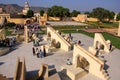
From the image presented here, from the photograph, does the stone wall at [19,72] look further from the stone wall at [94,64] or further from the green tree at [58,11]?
the green tree at [58,11]

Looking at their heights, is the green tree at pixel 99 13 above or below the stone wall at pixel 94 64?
above

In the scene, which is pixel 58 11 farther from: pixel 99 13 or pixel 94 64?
pixel 94 64

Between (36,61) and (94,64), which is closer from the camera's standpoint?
(94,64)

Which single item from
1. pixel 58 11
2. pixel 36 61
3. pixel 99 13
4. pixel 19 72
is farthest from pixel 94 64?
pixel 58 11

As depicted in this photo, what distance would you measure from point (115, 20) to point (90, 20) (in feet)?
42.3

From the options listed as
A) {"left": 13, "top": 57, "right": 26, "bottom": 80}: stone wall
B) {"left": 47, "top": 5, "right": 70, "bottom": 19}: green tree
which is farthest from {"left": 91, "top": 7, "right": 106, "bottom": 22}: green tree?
{"left": 13, "top": 57, "right": 26, "bottom": 80}: stone wall

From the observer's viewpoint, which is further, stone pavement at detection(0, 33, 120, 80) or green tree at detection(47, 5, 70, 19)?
green tree at detection(47, 5, 70, 19)

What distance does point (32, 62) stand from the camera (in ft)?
50.0

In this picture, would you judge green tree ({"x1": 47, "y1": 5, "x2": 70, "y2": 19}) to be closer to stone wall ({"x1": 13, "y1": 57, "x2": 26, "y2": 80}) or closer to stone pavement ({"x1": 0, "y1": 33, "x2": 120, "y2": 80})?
stone pavement ({"x1": 0, "y1": 33, "x2": 120, "y2": 80})

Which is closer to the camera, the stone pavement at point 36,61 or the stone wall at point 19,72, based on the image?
the stone wall at point 19,72

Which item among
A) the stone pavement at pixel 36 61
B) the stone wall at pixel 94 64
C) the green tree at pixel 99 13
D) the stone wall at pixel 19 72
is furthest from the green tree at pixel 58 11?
the stone wall at pixel 19 72

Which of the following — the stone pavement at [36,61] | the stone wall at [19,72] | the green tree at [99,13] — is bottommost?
the stone pavement at [36,61]

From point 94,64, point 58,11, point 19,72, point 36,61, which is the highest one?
point 58,11

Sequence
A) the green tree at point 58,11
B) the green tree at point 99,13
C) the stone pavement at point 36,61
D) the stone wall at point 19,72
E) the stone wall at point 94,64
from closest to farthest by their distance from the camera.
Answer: the stone wall at point 19,72 → the stone wall at point 94,64 → the stone pavement at point 36,61 → the green tree at point 99,13 → the green tree at point 58,11
